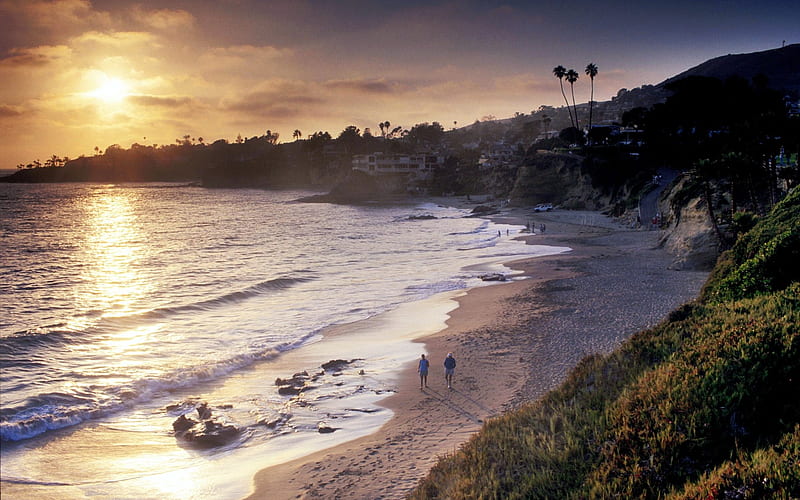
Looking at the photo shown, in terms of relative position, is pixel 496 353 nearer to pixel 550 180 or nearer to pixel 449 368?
pixel 449 368

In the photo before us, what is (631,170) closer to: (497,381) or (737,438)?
(497,381)

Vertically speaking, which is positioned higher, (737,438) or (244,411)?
(737,438)

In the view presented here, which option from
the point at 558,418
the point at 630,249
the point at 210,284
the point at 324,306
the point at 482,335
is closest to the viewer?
the point at 558,418

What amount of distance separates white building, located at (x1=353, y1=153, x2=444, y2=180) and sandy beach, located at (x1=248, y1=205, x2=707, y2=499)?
97.9 metres

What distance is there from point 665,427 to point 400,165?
126 m

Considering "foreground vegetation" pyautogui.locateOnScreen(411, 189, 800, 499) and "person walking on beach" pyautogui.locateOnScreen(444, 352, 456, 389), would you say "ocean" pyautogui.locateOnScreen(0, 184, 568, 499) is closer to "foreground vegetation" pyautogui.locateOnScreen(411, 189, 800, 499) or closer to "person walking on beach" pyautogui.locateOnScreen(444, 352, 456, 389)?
"person walking on beach" pyautogui.locateOnScreen(444, 352, 456, 389)

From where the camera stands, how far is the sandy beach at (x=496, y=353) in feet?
33.6

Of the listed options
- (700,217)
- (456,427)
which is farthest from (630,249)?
(456,427)

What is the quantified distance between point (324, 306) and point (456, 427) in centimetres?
1378

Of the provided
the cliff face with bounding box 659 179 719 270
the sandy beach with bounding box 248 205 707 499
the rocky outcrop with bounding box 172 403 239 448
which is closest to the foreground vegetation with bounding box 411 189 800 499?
the sandy beach with bounding box 248 205 707 499

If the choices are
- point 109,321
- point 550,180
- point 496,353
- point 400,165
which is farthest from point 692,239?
point 400,165

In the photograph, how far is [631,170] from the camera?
66875 mm

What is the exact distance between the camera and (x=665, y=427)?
286 inches

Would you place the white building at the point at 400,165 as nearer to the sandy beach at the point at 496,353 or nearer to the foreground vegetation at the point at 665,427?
the sandy beach at the point at 496,353
